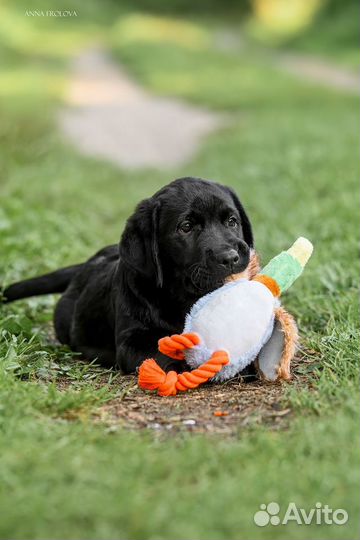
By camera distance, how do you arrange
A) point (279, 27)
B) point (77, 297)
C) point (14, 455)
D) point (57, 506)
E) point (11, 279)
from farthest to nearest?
point (279, 27) < point (11, 279) < point (77, 297) < point (14, 455) < point (57, 506)

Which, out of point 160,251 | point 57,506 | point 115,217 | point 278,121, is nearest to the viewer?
point 57,506

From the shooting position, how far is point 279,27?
40.7m

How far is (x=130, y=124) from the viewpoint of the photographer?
59.6 feet

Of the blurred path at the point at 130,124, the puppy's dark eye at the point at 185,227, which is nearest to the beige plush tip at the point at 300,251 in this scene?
the puppy's dark eye at the point at 185,227

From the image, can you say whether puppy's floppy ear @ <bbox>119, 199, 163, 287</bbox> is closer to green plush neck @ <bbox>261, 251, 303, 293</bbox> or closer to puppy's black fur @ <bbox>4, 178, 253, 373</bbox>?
puppy's black fur @ <bbox>4, 178, 253, 373</bbox>

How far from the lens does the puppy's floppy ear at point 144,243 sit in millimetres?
4336

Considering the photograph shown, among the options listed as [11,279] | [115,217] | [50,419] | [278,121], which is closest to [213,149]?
[278,121]

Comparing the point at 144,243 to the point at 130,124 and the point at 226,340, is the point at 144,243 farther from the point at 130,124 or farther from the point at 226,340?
the point at 130,124

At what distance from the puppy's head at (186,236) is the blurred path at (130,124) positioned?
9687 mm

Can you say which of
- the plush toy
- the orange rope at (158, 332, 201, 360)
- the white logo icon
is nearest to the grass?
the white logo icon

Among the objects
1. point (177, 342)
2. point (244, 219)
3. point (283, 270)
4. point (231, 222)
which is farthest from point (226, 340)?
point (244, 219)

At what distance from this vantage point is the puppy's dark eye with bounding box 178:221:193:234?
14.1 feet

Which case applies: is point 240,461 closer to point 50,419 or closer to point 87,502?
point 87,502

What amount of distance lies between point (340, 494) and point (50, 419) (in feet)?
4.15
